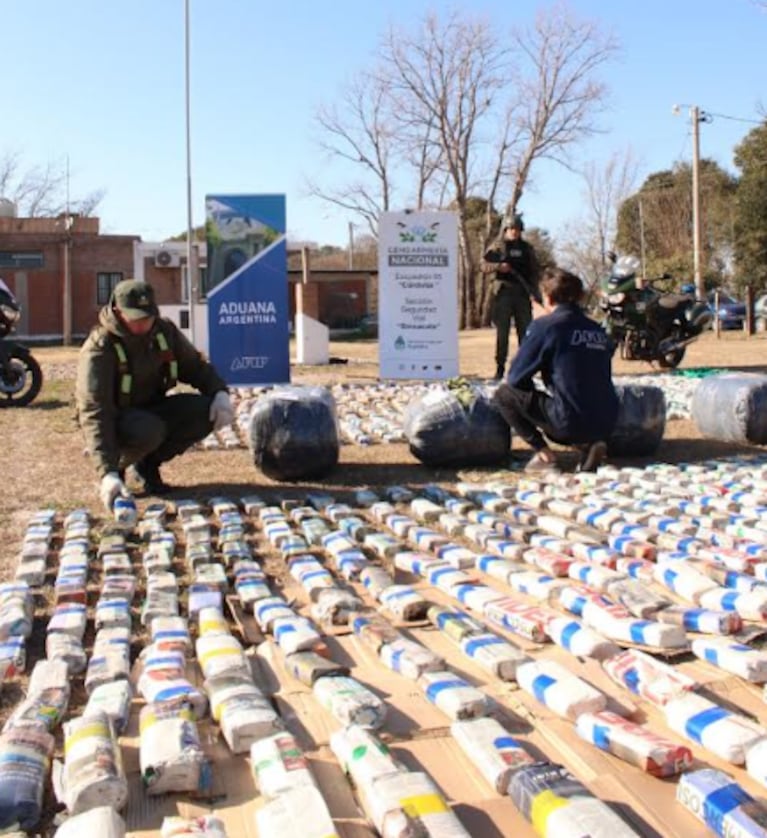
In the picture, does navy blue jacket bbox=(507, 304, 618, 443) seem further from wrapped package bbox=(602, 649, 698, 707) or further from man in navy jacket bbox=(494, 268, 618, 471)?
wrapped package bbox=(602, 649, 698, 707)

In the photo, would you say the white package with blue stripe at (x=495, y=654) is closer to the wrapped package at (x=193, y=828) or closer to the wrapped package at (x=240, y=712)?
the wrapped package at (x=240, y=712)

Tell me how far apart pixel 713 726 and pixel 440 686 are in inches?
25.3

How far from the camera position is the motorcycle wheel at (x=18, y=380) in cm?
955

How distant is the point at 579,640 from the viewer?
2.75 metres

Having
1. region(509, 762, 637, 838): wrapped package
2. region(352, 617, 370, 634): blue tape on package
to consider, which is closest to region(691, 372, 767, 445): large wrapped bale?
region(352, 617, 370, 634): blue tape on package

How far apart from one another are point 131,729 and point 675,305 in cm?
1060

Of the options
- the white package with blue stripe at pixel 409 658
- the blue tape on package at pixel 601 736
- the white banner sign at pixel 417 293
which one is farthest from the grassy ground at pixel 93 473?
the white banner sign at pixel 417 293

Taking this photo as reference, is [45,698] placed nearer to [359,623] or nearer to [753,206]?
[359,623]

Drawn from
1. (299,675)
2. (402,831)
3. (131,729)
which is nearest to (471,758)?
(402,831)

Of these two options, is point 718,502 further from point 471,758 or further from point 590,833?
point 590,833

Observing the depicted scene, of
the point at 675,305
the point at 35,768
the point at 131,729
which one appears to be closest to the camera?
the point at 35,768

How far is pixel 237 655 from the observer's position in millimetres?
2715

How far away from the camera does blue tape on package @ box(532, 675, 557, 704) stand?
2.41m

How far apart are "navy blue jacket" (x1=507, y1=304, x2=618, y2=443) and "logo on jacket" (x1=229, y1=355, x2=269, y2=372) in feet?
15.4
